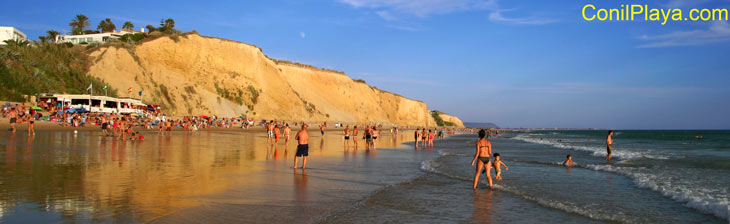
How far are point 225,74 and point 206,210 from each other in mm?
52277

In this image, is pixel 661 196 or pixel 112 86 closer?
pixel 661 196

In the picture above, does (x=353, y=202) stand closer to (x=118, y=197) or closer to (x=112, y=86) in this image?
(x=118, y=197)

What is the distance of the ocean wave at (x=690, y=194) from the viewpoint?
7617 mm

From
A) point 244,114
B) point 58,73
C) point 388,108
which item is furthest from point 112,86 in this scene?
point 388,108

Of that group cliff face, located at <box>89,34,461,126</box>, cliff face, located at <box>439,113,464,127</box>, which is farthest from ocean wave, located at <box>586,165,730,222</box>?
cliff face, located at <box>439,113,464,127</box>

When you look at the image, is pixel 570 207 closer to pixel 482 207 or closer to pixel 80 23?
pixel 482 207

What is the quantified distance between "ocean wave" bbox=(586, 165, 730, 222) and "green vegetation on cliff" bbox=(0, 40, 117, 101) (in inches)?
1630

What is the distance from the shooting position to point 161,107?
143ft

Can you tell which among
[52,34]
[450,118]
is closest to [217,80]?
[52,34]

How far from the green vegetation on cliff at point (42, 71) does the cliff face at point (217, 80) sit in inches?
60.3

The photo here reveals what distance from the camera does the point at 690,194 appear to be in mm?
9055

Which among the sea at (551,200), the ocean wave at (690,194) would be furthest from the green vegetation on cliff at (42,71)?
the ocean wave at (690,194)

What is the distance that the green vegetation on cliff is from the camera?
35219 mm

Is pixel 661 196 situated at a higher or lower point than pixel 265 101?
lower
